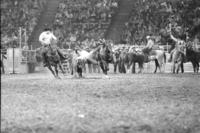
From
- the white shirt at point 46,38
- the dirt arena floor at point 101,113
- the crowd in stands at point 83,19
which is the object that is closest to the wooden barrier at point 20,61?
the crowd in stands at point 83,19

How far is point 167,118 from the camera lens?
9.82 meters

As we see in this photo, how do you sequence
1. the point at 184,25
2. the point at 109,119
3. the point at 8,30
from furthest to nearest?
the point at 8,30
the point at 184,25
the point at 109,119

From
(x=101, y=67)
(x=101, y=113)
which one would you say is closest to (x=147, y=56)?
(x=101, y=67)

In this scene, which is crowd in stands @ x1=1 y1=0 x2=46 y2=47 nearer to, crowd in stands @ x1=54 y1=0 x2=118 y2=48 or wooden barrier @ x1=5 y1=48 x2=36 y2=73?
crowd in stands @ x1=54 y1=0 x2=118 y2=48

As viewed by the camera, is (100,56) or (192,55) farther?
(192,55)

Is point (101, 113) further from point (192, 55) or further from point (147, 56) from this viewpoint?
point (147, 56)

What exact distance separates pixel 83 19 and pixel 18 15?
5.27m

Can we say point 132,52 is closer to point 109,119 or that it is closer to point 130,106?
point 130,106

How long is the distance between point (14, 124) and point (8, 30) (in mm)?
39073

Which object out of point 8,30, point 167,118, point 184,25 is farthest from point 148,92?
point 8,30

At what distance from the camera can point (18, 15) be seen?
49500 mm

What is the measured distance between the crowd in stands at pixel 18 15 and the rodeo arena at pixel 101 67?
8cm

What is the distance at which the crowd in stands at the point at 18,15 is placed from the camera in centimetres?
4743

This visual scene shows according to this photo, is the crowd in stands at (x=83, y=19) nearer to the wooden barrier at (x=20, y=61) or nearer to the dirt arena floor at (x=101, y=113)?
the wooden barrier at (x=20, y=61)
